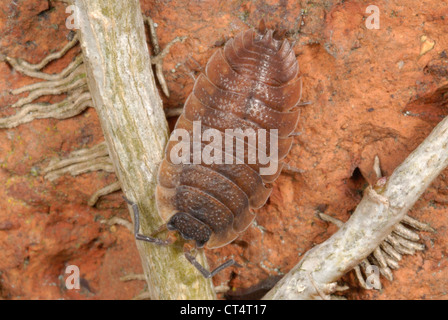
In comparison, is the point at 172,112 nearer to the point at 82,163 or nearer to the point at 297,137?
the point at 82,163

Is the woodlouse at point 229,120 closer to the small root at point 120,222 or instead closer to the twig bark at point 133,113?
the twig bark at point 133,113

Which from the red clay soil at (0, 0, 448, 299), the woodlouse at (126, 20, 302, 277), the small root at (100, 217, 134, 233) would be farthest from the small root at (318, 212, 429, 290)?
the small root at (100, 217, 134, 233)

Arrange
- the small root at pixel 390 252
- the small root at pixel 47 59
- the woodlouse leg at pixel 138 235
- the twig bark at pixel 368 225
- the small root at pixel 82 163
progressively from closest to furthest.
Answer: the twig bark at pixel 368 225 < the woodlouse leg at pixel 138 235 < the small root at pixel 390 252 < the small root at pixel 47 59 < the small root at pixel 82 163

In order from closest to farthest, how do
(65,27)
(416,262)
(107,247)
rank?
(416,262), (65,27), (107,247)

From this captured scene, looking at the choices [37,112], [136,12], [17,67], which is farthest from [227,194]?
[17,67]

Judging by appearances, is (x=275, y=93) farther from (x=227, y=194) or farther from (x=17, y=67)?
(x=17, y=67)

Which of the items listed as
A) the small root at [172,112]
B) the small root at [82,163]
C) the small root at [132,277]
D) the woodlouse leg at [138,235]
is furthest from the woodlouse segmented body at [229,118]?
the small root at [132,277]

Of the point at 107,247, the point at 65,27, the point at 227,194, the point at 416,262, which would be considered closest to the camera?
the point at 227,194
